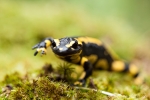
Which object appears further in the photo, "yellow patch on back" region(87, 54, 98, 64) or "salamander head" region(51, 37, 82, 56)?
"yellow patch on back" region(87, 54, 98, 64)

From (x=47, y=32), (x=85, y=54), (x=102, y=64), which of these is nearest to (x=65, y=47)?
(x=85, y=54)

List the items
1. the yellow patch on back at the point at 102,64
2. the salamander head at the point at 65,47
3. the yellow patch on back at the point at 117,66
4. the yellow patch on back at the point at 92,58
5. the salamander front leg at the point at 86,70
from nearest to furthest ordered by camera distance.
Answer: the salamander head at the point at 65,47
the salamander front leg at the point at 86,70
the yellow patch on back at the point at 92,58
the yellow patch on back at the point at 102,64
the yellow patch on back at the point at 117,66

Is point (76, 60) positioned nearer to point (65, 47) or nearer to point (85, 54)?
point (85, 54)

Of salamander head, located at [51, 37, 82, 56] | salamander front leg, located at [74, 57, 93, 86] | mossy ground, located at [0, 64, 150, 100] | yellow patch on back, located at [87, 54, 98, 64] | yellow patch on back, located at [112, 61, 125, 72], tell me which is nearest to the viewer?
mossy ground, located at [0, 64, 150, 100]

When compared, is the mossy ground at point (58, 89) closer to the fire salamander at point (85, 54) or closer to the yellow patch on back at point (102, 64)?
the fire salamander at point (85, 54)

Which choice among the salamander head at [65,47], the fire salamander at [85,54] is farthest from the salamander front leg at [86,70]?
the salamander head at [65,47]

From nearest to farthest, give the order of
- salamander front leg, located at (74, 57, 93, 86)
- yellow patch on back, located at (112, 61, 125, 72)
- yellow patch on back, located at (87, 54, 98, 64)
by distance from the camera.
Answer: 1. salamander front leg, located at (74, 57, 93, 86)
2. yellow patch on back, located at (87, 54, 98, 64)
3. yellow patch on back, located at (112, 61, 125, 72)

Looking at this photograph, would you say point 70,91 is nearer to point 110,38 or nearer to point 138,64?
point 138,64

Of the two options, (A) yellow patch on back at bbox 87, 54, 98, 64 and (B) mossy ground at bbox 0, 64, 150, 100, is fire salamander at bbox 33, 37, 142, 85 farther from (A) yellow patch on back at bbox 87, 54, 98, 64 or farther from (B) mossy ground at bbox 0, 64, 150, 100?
(B) mossy ground at bbox 0, 64, 150, 100

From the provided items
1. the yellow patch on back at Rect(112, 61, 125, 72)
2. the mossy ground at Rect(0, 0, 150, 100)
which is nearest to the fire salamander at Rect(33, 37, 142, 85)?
the yellow patch on back at Rect(112, 61, 125, 72)
